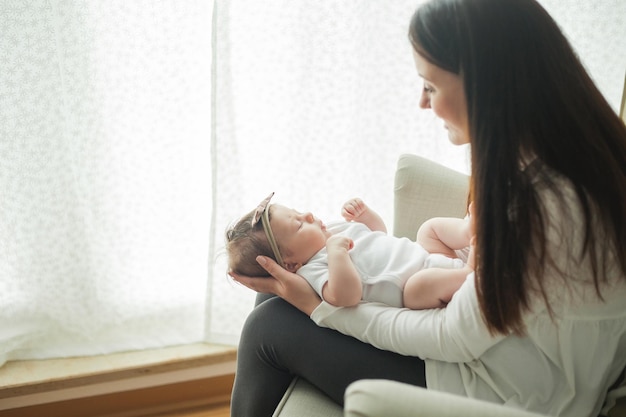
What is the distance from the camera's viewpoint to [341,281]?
1280 millimetres

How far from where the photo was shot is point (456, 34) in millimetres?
1034

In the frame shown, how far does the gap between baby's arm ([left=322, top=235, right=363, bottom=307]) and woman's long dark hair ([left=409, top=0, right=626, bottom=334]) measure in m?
0.31

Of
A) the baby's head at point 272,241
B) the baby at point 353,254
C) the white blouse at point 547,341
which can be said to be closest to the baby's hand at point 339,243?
the baby at point 353,254

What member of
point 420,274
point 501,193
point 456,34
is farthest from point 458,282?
point 456,34

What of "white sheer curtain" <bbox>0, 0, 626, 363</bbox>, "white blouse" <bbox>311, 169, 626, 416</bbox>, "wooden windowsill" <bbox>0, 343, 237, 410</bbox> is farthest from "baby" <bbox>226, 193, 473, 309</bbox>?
"wooden windowsill" <bbox>0, 343, 237, 410</bbox>

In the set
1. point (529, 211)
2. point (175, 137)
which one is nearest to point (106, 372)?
point (175, 137)

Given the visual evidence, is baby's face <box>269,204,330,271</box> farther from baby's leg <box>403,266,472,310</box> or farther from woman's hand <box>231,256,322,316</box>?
baby's leg <box>403,266,472,310</box>

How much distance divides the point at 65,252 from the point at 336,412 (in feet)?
3.56

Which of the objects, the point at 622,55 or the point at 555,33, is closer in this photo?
the point at 555,33

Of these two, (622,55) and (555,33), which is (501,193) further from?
(622,55)

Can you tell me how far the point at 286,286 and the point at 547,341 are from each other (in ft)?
1.74

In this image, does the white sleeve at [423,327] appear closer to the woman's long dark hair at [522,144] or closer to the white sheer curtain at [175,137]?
the woman's long dark hair at [522,144]

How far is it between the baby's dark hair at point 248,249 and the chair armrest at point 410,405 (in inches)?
23.5

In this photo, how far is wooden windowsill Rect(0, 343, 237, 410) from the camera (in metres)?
1.93
